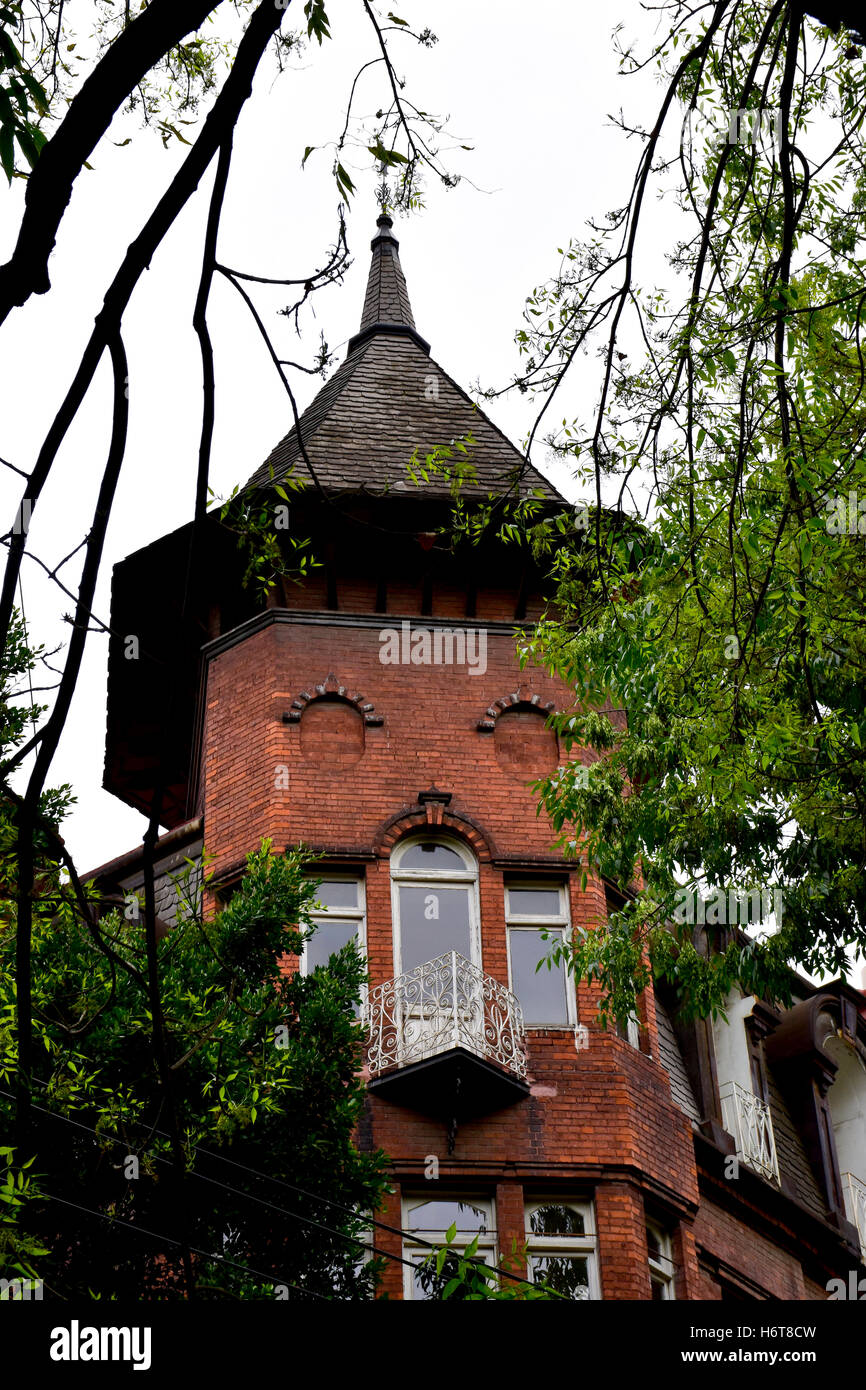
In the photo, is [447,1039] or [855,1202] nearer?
[447,1039]

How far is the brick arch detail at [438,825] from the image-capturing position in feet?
57.2

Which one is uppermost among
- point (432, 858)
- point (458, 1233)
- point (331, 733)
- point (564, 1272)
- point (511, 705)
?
point (511, 705)

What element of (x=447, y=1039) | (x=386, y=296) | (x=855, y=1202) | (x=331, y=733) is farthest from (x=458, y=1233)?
(x=386, y=296)

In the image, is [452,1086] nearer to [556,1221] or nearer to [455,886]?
[556,1221]

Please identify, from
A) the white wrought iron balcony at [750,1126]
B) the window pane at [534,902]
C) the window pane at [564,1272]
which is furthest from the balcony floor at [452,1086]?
the white wrought iron balcony at [750,1126]

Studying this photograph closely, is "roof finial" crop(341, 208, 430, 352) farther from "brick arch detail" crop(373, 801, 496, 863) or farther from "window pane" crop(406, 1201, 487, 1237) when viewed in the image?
"window pane" crop(406, 1201, 487, 1237)

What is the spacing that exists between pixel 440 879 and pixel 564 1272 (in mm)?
4022

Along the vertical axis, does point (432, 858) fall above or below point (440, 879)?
above

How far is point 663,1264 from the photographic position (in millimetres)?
16641

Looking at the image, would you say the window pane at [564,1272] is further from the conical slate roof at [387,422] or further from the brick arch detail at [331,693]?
the conical slate roof at [387,422]

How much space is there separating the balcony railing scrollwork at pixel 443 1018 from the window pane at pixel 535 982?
300mm

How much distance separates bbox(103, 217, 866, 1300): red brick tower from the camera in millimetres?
15711

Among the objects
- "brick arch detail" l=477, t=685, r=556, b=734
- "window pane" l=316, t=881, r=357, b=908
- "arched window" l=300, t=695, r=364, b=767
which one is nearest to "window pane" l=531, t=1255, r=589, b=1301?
"window pane" l=316, t=881, r=357, b=908
